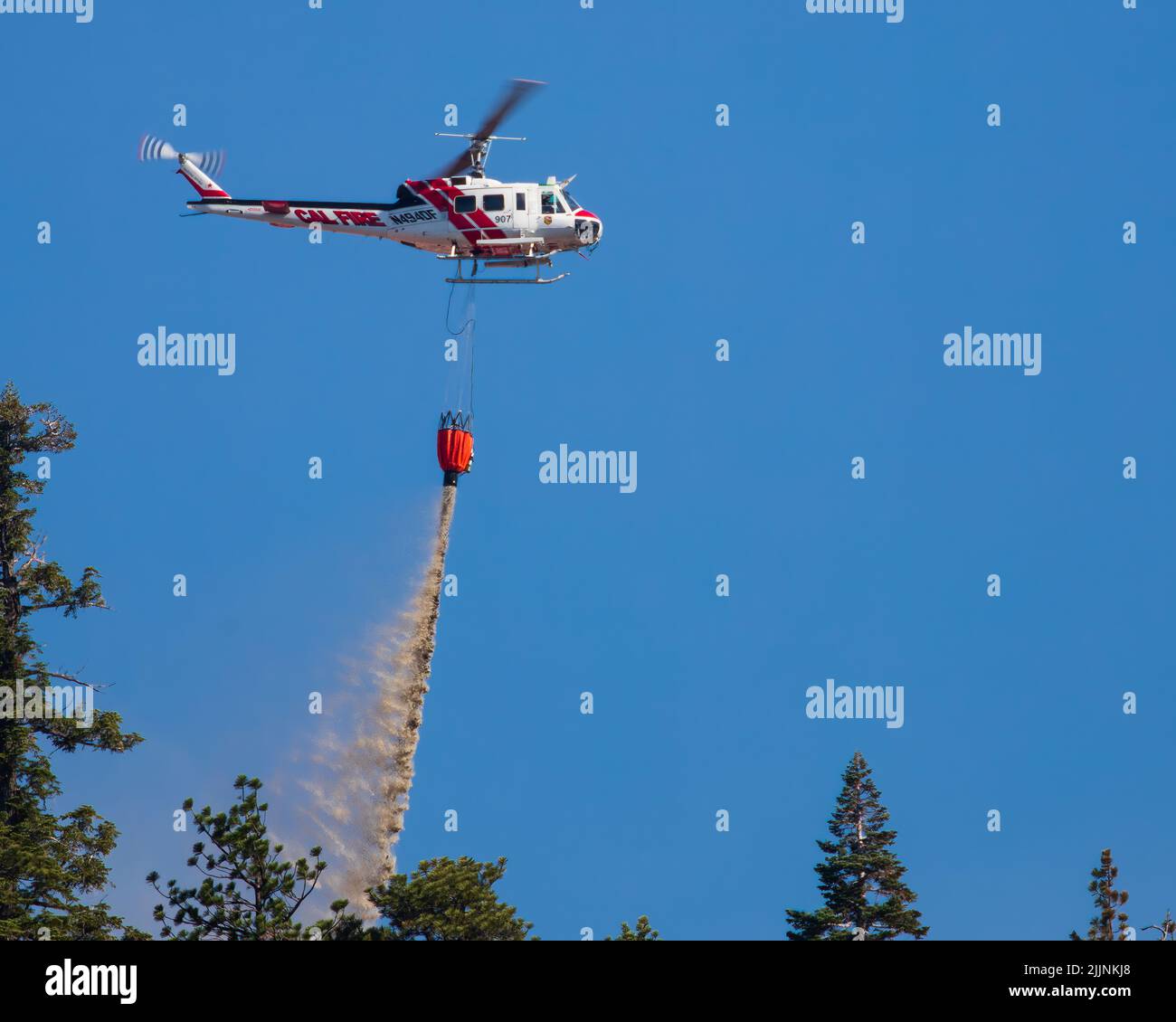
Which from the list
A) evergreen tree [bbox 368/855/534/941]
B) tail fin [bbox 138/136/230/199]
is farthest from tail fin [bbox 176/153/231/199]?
evergreen tree [bbox 368/855/534/941]

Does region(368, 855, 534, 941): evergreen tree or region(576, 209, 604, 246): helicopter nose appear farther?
region(576, 209, 604, 246): helicopter nose

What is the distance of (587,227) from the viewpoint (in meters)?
62.0

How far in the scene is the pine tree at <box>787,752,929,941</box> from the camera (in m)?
57.2

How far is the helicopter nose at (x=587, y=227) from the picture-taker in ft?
203

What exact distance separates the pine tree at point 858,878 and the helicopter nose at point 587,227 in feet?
54.4

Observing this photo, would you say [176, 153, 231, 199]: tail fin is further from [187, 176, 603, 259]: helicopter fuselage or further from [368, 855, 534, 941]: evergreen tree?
[368, 855, 534, 941]: evergreen tree

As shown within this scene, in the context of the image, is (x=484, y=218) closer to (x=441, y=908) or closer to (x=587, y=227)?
(x=587, y=227)

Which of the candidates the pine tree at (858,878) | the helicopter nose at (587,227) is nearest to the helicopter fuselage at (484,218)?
the helicopter nose at (587,227)

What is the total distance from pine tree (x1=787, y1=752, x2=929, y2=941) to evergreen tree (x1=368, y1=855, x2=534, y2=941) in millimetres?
10234

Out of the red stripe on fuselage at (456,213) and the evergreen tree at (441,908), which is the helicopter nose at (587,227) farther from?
the evergreen tree at (441,908)

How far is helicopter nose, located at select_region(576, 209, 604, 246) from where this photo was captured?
61906mm

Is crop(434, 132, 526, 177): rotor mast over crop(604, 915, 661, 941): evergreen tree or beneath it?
over
